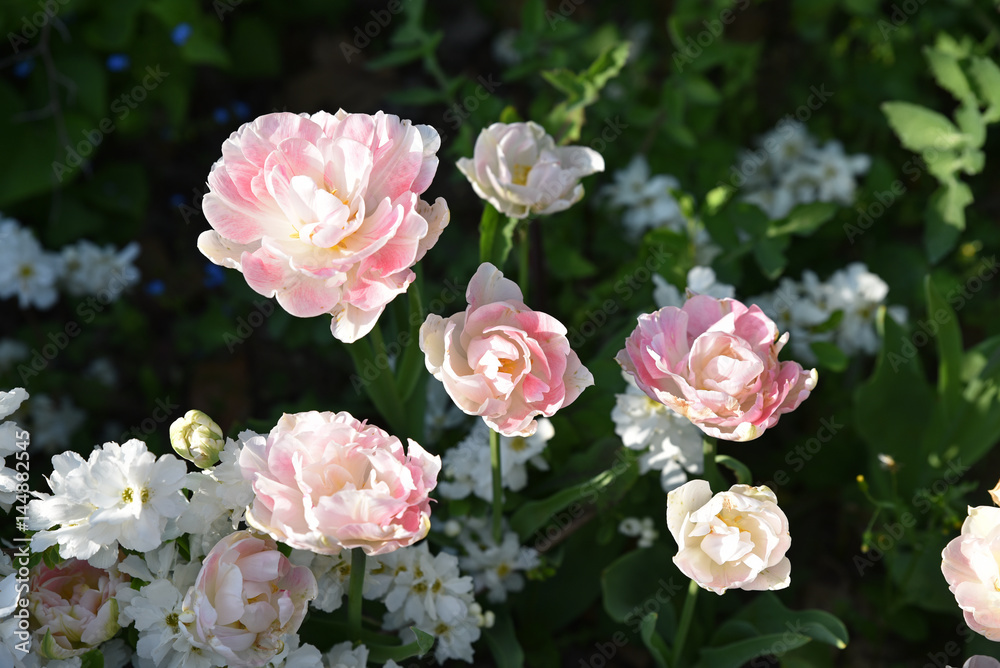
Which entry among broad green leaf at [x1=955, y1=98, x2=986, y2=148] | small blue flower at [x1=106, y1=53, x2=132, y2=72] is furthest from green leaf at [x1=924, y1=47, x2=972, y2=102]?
small blue flower at [x1=106, y1=53, x2=132, y2=72]

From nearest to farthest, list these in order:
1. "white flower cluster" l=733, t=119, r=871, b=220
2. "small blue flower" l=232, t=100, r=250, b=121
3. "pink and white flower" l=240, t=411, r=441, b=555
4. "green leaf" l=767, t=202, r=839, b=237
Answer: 1. "pink and white flower" l=240, t=411, r=441, b=555
2. "green leaf" l=767, t=202, r=839, b=237
3. "white flower cluster" l=733, t=119, r=871, b=220
4. "small blue flower" l=232, t=100, r=250, b=121

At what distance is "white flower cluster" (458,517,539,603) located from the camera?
1367 mm

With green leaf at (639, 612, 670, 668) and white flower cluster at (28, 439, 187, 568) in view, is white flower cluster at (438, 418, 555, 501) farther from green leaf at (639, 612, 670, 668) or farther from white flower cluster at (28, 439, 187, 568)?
white flower cluster at (28, 439, 187, 568)

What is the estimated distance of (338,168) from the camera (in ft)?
3.20

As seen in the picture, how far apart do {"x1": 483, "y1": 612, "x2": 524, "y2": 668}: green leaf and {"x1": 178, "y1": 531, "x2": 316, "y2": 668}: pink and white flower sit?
17.6 inches

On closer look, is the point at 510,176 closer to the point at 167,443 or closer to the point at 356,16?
the point at 167,443

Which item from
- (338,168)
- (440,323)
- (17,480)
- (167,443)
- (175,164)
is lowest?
(167,443)

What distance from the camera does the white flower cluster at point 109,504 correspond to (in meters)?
1.00

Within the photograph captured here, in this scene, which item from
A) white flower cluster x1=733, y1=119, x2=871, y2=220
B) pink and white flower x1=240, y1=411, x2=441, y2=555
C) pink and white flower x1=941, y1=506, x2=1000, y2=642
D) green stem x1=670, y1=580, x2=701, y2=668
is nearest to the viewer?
pink and white flower x1=240, y1=411, x2=441, y2=555

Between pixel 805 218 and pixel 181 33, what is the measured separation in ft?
5.13

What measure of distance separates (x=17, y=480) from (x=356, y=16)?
7.01 feet

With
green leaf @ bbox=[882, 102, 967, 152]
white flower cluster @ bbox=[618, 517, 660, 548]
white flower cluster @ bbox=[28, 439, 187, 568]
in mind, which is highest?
green leaf @ bbox=[882, 102, 967, 152]

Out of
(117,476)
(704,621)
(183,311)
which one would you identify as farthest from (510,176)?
(183,311)

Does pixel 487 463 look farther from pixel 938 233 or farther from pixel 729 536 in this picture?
pixel 938 233
